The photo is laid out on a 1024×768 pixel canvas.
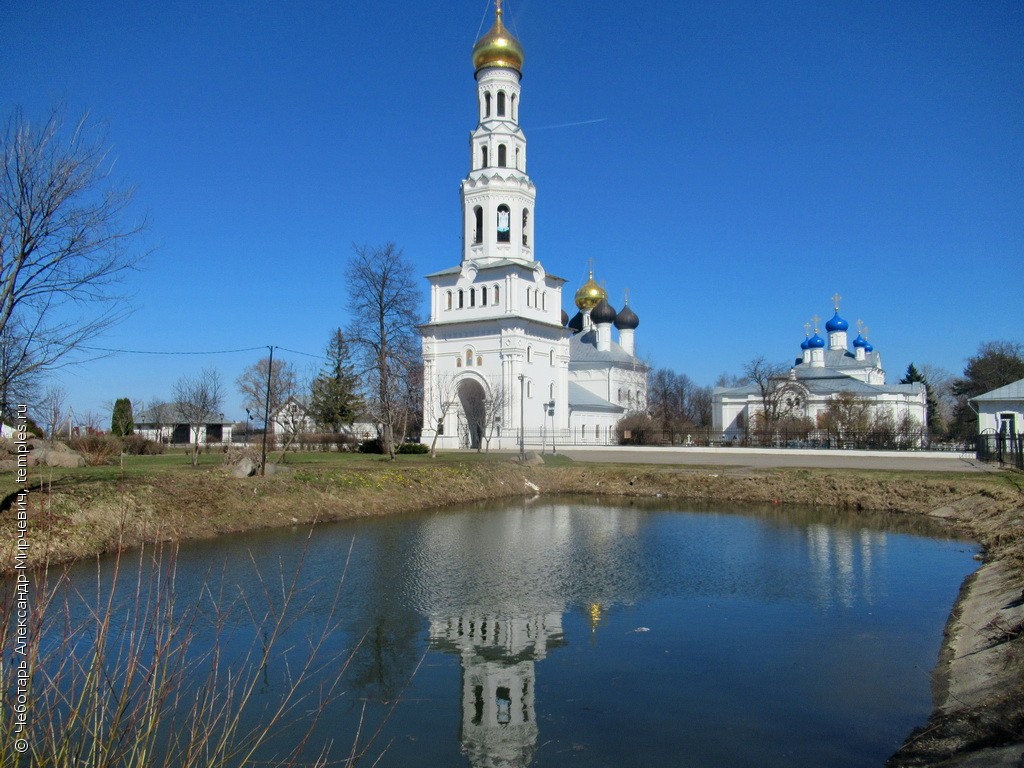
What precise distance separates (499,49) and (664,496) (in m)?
30.0

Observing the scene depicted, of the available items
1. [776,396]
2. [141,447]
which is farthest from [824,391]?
[141,447]

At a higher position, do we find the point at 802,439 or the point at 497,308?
the point at 497,308

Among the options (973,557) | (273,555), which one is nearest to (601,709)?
(273,555)

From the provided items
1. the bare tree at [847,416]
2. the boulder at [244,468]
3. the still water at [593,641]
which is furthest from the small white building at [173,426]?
the still water at [593,641]

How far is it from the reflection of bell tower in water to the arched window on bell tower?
38.2 metres

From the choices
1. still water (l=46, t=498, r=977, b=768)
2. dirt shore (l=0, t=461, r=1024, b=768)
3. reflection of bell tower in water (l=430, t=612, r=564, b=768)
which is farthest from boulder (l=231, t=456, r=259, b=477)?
reflection of bell tower in water (l=430, t=612, r=564, b=768)

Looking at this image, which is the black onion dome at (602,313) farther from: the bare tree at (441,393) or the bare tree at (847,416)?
the bare tree at (441,393)

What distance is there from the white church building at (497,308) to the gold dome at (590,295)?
18.0 metres

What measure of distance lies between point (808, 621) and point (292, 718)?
21.7 ft

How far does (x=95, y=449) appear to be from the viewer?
80.4 feet

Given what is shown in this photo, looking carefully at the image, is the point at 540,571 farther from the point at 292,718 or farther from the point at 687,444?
the point at 687,444

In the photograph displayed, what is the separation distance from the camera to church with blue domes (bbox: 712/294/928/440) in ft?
181

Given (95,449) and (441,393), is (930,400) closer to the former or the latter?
(441,393)

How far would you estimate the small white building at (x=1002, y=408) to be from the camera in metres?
38.8
